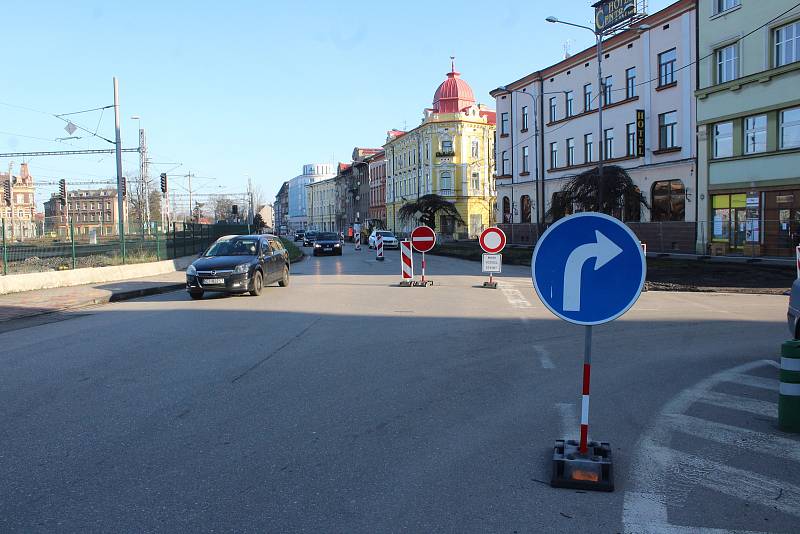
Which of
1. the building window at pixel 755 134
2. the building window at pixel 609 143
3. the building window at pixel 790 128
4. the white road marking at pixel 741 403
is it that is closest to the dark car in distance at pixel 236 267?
the white road marking at pixel 741 403

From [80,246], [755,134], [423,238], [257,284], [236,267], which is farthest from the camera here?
[755,134]

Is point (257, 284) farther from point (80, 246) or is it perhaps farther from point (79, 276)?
point (80, 246)

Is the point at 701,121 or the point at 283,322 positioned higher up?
the point at 701,121

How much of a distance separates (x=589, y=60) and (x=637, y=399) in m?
42.9

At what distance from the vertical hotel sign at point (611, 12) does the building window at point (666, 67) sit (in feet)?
9.55

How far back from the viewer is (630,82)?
41.3 m

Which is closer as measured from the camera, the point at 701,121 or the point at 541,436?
the point at 541,436

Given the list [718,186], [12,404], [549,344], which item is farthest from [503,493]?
[718,186]

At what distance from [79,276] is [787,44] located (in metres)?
28.5

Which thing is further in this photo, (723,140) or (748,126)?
(723,140)

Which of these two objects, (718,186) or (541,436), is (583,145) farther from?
(541,436)

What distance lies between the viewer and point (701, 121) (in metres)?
33.0

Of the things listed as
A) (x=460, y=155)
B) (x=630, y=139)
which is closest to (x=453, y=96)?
(x=460, y=155)

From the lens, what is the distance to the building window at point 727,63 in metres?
31.3
